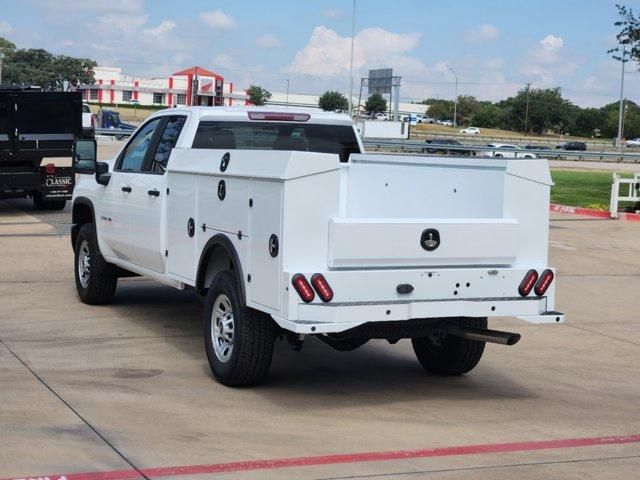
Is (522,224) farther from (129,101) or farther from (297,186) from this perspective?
(129,101)

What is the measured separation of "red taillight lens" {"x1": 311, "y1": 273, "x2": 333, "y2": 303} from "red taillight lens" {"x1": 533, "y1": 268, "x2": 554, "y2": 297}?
5.49 ft

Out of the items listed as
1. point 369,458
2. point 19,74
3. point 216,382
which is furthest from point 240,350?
point 19,74

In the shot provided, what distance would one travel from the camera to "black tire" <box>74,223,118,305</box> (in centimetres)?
1103

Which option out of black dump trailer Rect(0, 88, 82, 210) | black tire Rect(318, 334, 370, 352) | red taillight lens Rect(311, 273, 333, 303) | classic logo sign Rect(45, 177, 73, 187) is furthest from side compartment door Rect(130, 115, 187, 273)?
classic logo sign Rect(45, 177, 73, 187)

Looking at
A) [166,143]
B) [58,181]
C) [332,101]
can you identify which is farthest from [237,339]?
[332,101]

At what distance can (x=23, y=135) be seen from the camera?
19953 millimetres

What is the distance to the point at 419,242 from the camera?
738 cm

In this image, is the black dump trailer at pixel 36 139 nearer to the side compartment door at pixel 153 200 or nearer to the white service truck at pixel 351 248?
the side compartment door at pixel 153 200

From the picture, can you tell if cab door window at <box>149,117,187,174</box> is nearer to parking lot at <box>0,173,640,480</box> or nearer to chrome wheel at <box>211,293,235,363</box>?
parking lot at <box>0,173,640,480</box>

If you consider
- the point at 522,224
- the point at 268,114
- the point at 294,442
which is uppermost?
the point at 268,114

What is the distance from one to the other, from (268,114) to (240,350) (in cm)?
273

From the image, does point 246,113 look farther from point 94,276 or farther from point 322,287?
point 322,287

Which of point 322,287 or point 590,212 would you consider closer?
point 322,287

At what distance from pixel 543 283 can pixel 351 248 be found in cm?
159
